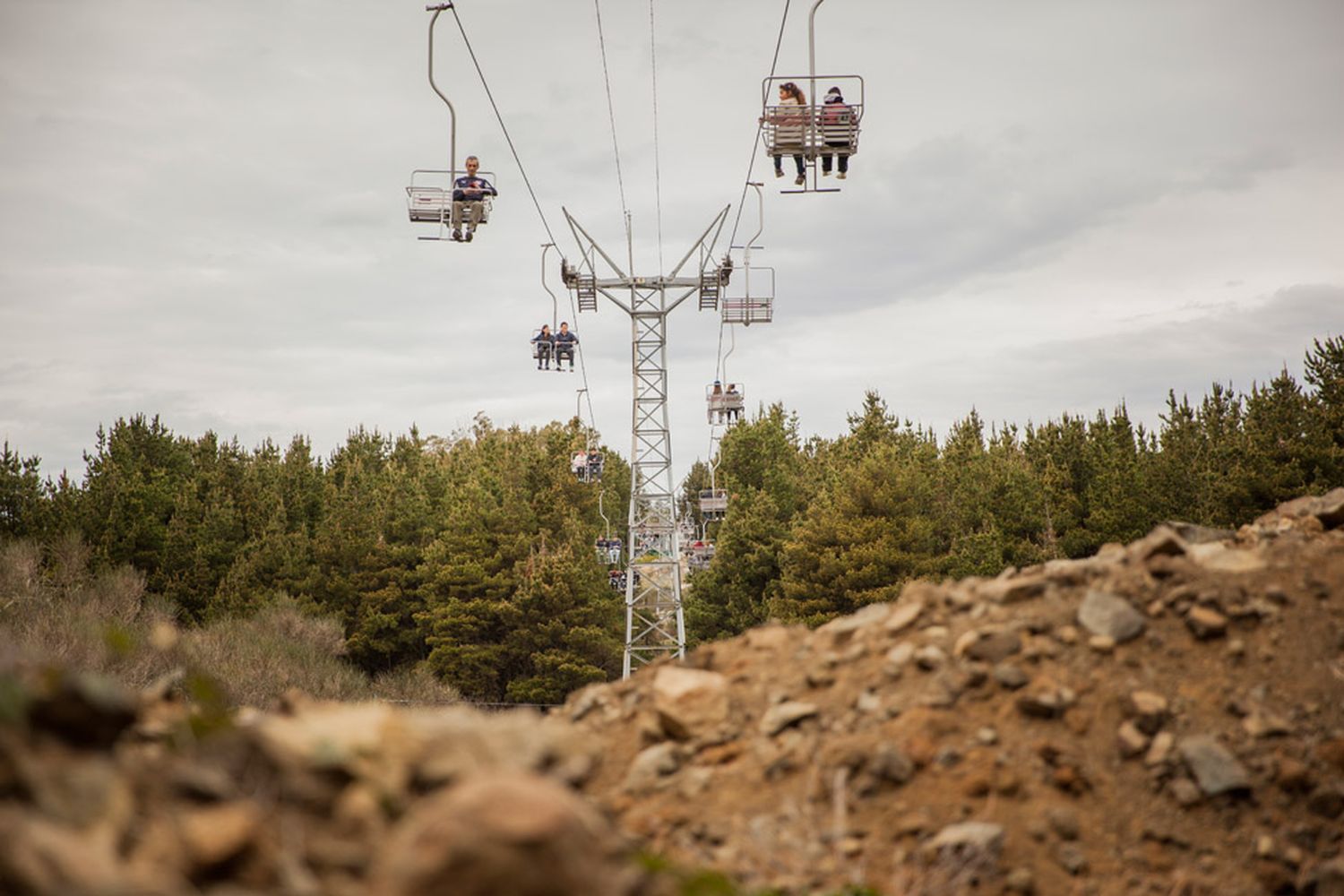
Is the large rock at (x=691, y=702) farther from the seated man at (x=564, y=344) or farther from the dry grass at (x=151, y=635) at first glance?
the dry grass at (x=151, y=635)

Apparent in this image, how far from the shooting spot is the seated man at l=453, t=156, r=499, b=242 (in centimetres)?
2130

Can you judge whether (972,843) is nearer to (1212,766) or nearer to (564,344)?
(1212,766)

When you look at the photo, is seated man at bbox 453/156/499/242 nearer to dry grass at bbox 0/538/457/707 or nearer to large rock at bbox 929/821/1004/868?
large rock at bbox 929/821/1004/868

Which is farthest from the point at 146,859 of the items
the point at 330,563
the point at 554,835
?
the point at 330,563

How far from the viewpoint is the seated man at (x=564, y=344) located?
1325 inches

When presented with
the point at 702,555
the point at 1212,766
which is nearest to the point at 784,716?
the point at 1212,766

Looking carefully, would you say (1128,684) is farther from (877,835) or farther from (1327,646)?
(877,835)

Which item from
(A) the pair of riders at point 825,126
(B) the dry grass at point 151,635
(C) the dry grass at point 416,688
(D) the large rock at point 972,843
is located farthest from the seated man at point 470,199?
(C) the dry grass at point 416,688

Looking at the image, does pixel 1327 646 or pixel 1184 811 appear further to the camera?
pixel 1327 646

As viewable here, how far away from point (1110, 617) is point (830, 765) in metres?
2.74

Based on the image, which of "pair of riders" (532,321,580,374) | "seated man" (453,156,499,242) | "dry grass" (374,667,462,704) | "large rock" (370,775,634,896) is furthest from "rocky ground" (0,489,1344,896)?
"dry grass" (374,667,462,704)

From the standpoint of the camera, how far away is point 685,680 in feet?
27.0

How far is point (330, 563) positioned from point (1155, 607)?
53697 mm

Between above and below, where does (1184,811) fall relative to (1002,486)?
below
